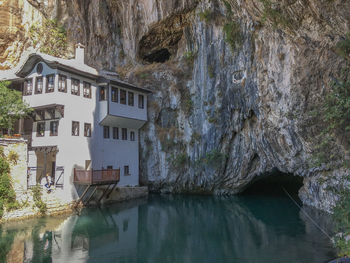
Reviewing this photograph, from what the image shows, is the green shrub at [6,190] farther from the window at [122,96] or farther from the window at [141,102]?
the window at [141,102]

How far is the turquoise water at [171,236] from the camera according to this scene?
40.3 ft

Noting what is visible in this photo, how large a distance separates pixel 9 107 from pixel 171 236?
14.4m

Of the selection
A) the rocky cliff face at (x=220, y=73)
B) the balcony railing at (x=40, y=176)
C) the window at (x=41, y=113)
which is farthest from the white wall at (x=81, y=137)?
the rocky cliff face at (x=220, y=73)

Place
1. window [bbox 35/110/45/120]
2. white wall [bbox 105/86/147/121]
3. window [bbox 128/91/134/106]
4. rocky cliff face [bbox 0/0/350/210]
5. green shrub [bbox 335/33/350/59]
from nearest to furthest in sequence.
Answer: green shrub [bbox 335/33/350/59], rocky cliff face [bbox 0/0/350/210], window [bbox 35/110/45/120], white wall [bbox 105/86/147/121], window [bbox 128/91/134/106]

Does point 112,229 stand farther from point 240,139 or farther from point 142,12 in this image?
point 142,12

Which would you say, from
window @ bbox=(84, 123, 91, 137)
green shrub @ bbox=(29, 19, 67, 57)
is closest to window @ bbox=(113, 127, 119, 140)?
window @ bbox=(84, 123, 91, 137)

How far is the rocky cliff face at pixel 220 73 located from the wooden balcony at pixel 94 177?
7.44m

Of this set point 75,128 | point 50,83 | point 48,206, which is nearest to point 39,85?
point 50,83

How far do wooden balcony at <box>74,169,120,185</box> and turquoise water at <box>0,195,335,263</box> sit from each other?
207 centimetres

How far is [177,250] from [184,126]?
1776 centimetres

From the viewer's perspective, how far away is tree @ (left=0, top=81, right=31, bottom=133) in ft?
68.4

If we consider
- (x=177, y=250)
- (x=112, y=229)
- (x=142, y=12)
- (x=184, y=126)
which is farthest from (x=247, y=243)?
(x=142, y=12)

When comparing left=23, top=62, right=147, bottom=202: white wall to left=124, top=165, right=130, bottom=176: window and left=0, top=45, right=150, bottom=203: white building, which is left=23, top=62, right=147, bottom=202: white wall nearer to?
left=0, top=45, right=150, bottom=203: white building

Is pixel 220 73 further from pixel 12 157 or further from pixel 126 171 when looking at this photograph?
pixel 12 157
